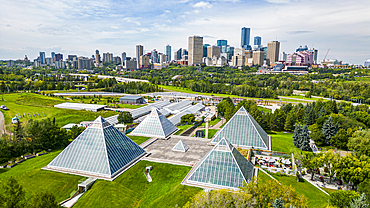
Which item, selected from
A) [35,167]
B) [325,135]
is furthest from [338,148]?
[35,167]

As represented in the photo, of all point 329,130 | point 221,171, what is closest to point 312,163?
point 221,171

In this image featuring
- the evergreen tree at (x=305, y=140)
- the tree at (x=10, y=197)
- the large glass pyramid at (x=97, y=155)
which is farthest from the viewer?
the evergreen tree at (x=305, y=140)

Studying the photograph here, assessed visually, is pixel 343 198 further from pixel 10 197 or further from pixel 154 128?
pixel 154 128

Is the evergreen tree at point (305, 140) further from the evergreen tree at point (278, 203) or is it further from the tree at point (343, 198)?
the evergreen tree at point (278, 203)

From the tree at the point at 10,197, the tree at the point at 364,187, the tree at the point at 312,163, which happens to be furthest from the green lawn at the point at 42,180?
the tree at the point at 364,187

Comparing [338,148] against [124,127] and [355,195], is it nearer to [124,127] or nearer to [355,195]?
[355,195]

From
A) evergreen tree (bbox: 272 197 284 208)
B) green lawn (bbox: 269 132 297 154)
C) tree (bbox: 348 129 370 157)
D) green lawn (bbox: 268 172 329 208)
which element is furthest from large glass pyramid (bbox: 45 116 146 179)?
tree (bbox: 348 129 370 157)
